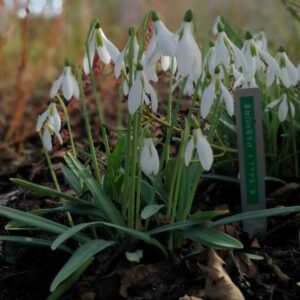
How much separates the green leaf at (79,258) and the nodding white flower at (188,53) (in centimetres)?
56

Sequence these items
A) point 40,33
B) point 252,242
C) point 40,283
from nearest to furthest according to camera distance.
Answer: point 40,283
point 252,242
point 40,33

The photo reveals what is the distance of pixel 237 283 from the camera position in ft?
6.09

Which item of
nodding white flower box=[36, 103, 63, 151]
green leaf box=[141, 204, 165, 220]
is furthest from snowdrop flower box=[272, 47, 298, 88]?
nodding white flower box=[36, 103, 63, 151]

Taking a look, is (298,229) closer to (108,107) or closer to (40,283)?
(40,283)

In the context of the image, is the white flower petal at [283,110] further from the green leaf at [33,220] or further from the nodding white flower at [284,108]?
the green leaf at [33,220]

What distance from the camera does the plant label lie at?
Answer: 2.10 m

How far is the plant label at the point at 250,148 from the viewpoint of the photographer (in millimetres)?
2098

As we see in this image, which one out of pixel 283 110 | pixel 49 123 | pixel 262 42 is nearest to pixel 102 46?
pixel 49 123

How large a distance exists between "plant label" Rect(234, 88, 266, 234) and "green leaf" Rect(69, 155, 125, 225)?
50 cm

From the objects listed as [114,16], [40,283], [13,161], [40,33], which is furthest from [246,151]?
[114,16]

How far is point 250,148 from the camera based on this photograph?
2.15 meters

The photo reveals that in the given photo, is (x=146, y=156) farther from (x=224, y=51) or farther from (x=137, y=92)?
(x=224, y=51)

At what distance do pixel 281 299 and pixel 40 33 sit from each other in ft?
16.7

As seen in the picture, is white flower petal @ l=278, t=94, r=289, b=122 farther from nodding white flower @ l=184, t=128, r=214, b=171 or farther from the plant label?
nodding white flower @ l=184, t=128, r=214, b=171
